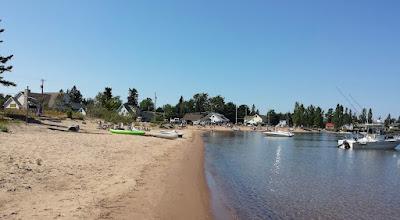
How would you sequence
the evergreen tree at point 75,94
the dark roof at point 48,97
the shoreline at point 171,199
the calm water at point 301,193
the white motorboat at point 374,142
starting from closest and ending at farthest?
the shoreline at point 171,199, the calm water at point 301,193, the white motorboat at point 374,142, the dark roof at point 48,97, the evergreen tree at point 75,94

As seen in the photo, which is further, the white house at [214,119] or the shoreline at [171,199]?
the white house at [214,119]

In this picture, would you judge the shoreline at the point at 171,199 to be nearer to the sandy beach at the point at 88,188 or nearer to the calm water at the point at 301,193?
the sandy beach at the point at 88,188

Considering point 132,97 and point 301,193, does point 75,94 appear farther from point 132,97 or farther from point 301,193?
point 301,193

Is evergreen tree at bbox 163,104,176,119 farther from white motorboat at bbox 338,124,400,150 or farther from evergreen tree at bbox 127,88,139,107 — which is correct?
white motorboat at bbox 338,124,400,150

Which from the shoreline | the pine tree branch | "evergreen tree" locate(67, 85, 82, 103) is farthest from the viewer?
"evergreen tree" locate(67, 85, 82, 103)

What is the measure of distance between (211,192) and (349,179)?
46.7 feet

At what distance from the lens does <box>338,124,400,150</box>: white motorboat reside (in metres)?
69.3

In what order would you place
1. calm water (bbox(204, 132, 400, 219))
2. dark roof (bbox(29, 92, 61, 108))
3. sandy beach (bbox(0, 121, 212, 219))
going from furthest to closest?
dark roof (bbox(29, 92, 61, 108))
calm water (bbox(204, 132, 400, 219))
sandy beach (bbox(0, 121, 212, 219))

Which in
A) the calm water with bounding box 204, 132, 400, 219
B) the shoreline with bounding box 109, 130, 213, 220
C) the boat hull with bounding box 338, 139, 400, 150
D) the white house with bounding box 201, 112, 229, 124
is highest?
the white house with bounding box 201, 112, 229, 124

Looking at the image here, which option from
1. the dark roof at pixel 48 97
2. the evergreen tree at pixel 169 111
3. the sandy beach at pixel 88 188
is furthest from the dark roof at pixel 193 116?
the sandy beach at pixel 88 188

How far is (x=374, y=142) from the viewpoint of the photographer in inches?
2749

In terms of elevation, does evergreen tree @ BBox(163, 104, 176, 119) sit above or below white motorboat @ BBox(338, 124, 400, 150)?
above

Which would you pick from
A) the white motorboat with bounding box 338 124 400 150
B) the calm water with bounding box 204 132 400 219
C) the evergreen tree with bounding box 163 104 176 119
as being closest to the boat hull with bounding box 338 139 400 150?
the white motorboat with bounding box 338 124 400 150

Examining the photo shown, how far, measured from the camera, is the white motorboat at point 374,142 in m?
69.3
